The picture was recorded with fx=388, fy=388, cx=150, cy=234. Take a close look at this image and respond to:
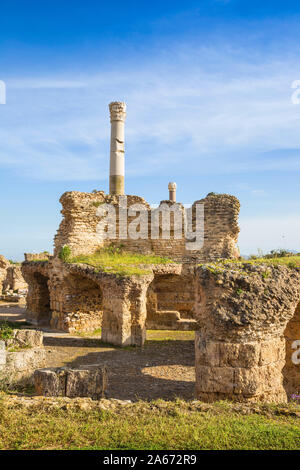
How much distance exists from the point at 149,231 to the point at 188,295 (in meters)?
3.55

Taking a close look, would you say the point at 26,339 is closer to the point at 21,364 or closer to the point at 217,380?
the point at 21,364


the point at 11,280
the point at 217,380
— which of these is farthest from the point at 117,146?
the point at 217,380

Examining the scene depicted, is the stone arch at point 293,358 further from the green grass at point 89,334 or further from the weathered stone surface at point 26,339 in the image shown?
the green grass at point 89,334

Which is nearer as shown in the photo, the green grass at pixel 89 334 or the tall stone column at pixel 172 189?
the green grass at pixel 89 334

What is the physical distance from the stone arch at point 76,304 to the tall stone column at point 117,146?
772 cm

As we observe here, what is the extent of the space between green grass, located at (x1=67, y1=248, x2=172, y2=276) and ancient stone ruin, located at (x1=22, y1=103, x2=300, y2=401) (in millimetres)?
215

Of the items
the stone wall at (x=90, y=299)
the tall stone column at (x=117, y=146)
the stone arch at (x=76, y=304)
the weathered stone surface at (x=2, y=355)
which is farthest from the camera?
the tall stone column at (x=117, y=146)

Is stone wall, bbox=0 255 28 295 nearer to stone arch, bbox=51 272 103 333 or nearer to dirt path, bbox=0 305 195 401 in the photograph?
stone arch, bbox=51 272 103 333

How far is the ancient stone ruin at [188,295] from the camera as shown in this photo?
22.6 ft

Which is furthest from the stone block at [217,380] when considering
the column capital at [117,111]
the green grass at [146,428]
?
the column capital at [117,111]

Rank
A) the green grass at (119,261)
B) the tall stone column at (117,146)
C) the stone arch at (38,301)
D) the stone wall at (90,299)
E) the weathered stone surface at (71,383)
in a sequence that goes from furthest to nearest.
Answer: the tall stone column at (117,146) < the stone arch at (38,301) < the green grass at (119,261) < the stone wall at (90,299) < the weathered stone surface at (71,383)

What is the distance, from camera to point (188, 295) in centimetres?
1836

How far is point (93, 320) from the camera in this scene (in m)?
15.9
